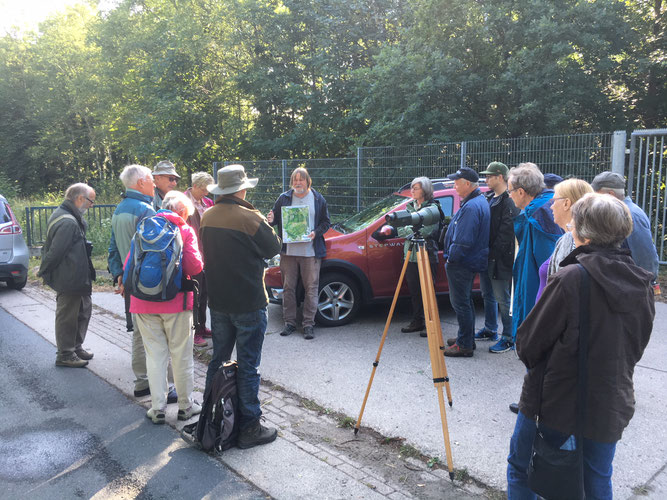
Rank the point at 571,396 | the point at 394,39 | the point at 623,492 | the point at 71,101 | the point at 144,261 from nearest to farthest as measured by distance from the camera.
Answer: the point at 571,396, the point at 623,492, the point at 144,261, the point at 394,39, the point at 71,101

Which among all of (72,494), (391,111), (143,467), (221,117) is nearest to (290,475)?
(143,467)

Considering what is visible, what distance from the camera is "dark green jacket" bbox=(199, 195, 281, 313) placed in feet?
11.9

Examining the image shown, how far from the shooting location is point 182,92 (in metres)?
19.5

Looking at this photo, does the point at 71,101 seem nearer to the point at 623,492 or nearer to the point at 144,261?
the point at 144,261

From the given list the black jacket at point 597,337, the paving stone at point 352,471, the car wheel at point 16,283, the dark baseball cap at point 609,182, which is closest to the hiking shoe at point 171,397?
the paving stone at point 352,471

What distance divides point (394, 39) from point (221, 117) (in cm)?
739

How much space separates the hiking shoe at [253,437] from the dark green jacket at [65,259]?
2.76 metres

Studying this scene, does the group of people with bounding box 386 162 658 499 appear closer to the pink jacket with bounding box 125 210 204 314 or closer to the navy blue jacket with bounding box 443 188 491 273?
the pink jacket with bounding box 125 210 204 314

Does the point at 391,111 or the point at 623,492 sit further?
the point at 391,111

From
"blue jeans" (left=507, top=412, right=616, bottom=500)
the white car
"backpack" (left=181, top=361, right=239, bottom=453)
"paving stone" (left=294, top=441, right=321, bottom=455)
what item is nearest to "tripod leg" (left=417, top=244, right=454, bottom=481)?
"blue jeans" (left=507, top=412, right=616, bottom=500)

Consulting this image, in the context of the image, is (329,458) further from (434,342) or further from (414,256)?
(414,256)

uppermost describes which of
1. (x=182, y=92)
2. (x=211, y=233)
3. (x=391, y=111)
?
(x=182, y=92)

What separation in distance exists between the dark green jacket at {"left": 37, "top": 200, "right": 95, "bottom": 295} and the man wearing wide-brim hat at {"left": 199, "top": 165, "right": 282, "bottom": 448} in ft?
7.90

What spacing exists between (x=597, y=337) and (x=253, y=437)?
97.0 inches
